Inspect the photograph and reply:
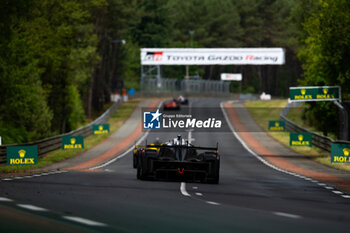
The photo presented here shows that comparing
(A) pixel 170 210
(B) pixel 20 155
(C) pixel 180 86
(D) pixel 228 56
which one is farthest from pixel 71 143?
(C) pixel 180 86

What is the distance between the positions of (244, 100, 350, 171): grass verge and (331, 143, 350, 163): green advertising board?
18.3 inches

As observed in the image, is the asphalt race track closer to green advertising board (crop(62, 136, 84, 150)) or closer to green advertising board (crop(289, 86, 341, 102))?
green advertising board (crop(289, 86, 341, 102))

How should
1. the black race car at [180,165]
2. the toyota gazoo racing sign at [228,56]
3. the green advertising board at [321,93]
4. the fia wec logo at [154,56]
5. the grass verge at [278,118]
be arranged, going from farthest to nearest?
the fia wec logo at [154,56]
the toyota gazoo racing sign at [228,56]
the grass verge at [278,118]
the green advertising board at [321,93]
the black race car at [180,165]

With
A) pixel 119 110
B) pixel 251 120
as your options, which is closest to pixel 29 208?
pixel 251 120

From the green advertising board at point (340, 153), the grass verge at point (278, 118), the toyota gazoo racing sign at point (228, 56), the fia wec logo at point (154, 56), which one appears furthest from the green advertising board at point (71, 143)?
the fia wec logo at point (154, 56)

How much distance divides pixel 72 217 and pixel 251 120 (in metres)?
69.7

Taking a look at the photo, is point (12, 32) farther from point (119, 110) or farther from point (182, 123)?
point (119, 110)

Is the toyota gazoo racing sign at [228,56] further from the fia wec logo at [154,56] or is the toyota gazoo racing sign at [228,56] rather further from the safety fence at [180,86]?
the safety fence at [180,86]

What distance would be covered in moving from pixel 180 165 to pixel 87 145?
1260 inches

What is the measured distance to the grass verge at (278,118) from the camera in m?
40.5

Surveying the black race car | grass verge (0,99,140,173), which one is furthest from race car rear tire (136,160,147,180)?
grass verge (0,99,140,173)

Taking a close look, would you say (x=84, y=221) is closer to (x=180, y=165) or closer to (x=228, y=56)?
(x=180, y=165)

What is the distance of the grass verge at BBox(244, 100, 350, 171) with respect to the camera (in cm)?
4046

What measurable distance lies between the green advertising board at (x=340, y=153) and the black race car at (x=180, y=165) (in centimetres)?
1384
